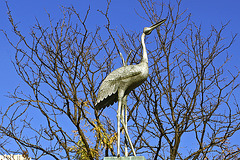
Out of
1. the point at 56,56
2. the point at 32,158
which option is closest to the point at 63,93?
the point at 56,56

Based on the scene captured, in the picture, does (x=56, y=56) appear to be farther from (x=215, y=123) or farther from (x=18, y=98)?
(x=215, y=123)

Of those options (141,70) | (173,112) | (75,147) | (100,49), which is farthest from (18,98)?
(141,70)

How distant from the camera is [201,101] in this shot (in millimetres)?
8000

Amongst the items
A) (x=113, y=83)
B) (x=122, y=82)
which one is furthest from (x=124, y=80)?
(x=113, y=83)

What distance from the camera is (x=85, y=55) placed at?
8.50 metres

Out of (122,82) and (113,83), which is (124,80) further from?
(113,83)

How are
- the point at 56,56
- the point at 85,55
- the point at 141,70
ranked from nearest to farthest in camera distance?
the point at 141,70
the point at 56,56
the point at 85,55

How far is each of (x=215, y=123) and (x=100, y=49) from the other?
10.5ft

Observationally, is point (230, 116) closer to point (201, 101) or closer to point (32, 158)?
point (201, 101)

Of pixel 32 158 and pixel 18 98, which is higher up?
pixel 18 98

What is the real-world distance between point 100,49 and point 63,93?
1.60 m

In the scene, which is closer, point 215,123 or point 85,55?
A: point 215,123

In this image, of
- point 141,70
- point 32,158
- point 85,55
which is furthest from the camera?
point 85,55

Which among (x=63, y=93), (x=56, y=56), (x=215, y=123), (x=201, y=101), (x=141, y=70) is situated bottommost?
(x=141, y=70)
